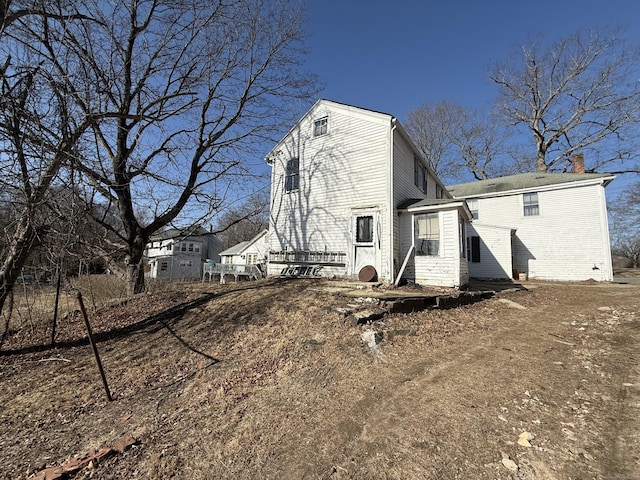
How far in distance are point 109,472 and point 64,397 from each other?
8.33ft

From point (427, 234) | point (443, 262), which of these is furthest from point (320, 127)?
point (443, 262)

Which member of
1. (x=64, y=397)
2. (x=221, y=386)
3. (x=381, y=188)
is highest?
(x=381, y=188)

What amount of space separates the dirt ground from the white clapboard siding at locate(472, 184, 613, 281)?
941 centimetres

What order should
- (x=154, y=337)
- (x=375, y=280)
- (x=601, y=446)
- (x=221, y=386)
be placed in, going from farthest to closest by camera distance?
(x=375, y=280)
(x=154, y=337)
(x=221, y=386)
(x=601, y=446)

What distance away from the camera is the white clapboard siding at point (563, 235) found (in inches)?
557

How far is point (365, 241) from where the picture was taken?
10508mm

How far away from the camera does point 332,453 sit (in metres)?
2.62

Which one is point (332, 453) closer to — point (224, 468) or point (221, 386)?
point (224, 468)

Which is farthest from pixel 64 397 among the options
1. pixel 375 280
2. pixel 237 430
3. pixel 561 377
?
pixel 375 280

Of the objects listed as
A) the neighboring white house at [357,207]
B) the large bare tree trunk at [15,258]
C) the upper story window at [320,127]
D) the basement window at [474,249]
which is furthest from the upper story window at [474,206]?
the large bare tree trunk at [15,258]

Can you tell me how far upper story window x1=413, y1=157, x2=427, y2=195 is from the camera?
12591mm

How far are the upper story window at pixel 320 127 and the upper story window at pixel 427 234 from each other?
5443 mm

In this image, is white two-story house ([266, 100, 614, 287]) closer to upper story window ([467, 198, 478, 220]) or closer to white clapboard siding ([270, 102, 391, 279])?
white clapboard siding ([270, 102, 391, 279])

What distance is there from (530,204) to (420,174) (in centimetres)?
786
